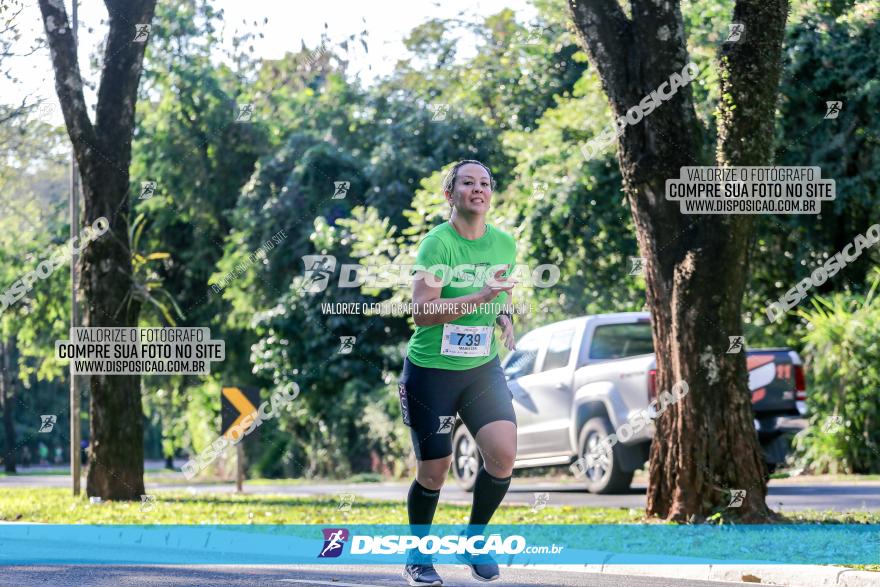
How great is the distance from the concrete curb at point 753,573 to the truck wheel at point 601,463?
5665 mm

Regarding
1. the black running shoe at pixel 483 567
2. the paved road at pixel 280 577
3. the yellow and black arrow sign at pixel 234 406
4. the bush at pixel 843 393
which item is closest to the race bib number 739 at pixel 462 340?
the black running shoe at pixel 483 567

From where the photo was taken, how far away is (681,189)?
1066 cm

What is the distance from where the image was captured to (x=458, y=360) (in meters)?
6.63

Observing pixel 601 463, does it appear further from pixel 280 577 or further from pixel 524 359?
pixel 280 577

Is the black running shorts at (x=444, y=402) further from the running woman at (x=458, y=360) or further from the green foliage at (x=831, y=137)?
the green foliage at (x=831, y=137)

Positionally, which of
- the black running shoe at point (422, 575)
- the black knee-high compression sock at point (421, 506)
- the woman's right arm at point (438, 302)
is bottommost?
the black running shoe at point (422, 575)

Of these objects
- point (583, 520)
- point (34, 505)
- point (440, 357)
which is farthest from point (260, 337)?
point (440, 357)

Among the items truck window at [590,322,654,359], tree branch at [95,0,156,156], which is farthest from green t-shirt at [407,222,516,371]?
tree branch at [95,0,156,156]

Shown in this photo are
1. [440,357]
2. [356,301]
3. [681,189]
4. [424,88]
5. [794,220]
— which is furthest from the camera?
[424,88]

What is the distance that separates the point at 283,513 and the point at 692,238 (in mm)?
4857

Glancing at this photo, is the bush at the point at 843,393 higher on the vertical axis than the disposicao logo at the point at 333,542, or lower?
higher

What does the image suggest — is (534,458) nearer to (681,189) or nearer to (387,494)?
(387,494)

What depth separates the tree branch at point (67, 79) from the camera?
15.5 meters

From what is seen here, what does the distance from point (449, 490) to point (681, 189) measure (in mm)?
8412
